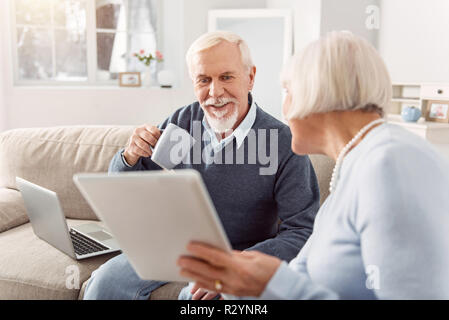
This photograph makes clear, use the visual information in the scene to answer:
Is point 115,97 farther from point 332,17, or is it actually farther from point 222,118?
point 222,118

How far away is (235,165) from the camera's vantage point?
4.74ft

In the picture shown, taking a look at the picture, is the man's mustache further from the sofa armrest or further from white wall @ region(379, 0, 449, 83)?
white wall @ region(379, 0, 449, 83)

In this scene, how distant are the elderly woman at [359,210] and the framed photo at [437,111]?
105 inches

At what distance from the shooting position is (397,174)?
29.7 inches

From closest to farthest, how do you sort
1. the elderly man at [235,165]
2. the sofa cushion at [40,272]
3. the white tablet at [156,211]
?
the white tablet at [156,211] < the elderly man at [235,165] < the sofa cushion at [40,272]

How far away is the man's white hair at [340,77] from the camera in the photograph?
85 cm

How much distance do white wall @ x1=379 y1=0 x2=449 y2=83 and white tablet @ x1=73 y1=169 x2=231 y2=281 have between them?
125 inches

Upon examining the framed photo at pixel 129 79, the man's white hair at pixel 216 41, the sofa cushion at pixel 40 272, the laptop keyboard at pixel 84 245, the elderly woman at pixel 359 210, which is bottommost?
the sofa cushion at pixel 40 272

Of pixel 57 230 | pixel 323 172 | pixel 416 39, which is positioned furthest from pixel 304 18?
pixel 57 230

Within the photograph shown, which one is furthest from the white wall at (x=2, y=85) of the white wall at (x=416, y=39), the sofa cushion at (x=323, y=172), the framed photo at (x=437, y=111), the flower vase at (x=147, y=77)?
the framed photo at (x=437, y=111)

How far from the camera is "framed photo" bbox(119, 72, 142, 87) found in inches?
172

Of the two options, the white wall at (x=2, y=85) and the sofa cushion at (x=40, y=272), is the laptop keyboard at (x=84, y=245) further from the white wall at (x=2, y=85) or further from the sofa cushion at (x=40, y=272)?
the white wall at (x=2, y=85)
